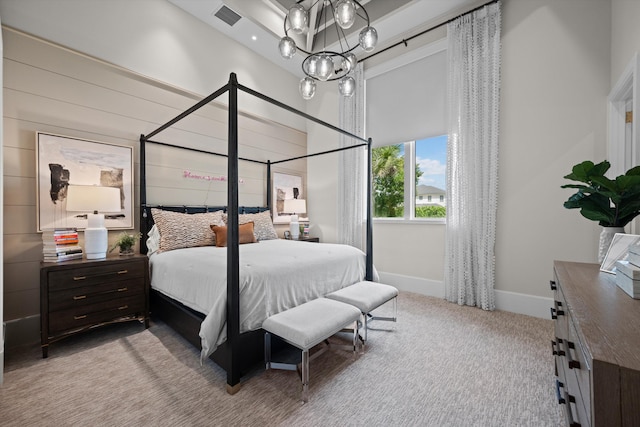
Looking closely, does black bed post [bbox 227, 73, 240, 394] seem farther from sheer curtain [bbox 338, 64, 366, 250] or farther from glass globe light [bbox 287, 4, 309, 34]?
sheer curtain [bbox 338, 64, 366, 250]

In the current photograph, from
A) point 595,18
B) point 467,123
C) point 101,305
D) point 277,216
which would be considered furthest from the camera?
point 277,216

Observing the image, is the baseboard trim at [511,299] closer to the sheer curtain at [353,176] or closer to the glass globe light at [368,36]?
the sheer curtain at [353,176]

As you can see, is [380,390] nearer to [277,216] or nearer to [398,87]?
[277,216]

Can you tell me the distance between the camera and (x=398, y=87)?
4.01 metres

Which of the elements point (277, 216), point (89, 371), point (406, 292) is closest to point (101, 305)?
point (89, 371)

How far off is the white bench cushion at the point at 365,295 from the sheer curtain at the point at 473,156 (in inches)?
55.4

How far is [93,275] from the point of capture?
7.63 ft

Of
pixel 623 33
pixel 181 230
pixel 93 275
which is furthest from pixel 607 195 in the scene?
pixel 93 275

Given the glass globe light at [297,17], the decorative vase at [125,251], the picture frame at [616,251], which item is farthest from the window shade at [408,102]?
the decorative vase at [125,251]

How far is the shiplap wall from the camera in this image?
233 centimetres

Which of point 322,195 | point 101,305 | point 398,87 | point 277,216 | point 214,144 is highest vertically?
point 398,87

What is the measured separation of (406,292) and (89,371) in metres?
3.49

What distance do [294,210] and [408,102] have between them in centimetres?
243

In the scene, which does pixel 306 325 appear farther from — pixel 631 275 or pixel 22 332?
pixel 22 332
